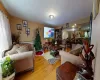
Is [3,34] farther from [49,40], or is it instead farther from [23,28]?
[49,40]

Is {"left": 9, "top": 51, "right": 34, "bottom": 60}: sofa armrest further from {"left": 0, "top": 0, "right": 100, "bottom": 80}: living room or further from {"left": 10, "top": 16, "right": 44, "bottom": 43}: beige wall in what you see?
{"left": 10, "top": 16, "right": 44, "bottom": 43}: beige wall

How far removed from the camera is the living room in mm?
1046

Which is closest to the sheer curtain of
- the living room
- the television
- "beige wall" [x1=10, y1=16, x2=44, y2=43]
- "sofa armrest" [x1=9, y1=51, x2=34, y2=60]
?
the living room

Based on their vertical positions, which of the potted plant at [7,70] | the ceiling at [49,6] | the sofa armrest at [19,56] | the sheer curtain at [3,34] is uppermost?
the ceiling at [49,6]

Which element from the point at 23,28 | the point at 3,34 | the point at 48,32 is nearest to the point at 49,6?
the point at 3,34

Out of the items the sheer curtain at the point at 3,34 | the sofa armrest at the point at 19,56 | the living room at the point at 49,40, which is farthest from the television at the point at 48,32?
the sofa armrest at the point at 19,56

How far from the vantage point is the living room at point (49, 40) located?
105 centimetres

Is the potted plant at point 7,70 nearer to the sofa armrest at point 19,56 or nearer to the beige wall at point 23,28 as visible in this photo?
the sofa armrest at point 19,56

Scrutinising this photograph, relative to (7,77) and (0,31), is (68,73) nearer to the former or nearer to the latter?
(7,77)

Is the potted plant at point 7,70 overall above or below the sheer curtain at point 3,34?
below

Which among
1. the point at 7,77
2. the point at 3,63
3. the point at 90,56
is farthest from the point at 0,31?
the point at 90,56

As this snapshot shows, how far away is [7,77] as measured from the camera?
164 cm

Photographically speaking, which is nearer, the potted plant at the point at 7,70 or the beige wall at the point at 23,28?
the potted plant at the point at 7,70

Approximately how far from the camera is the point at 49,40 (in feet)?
19.2
